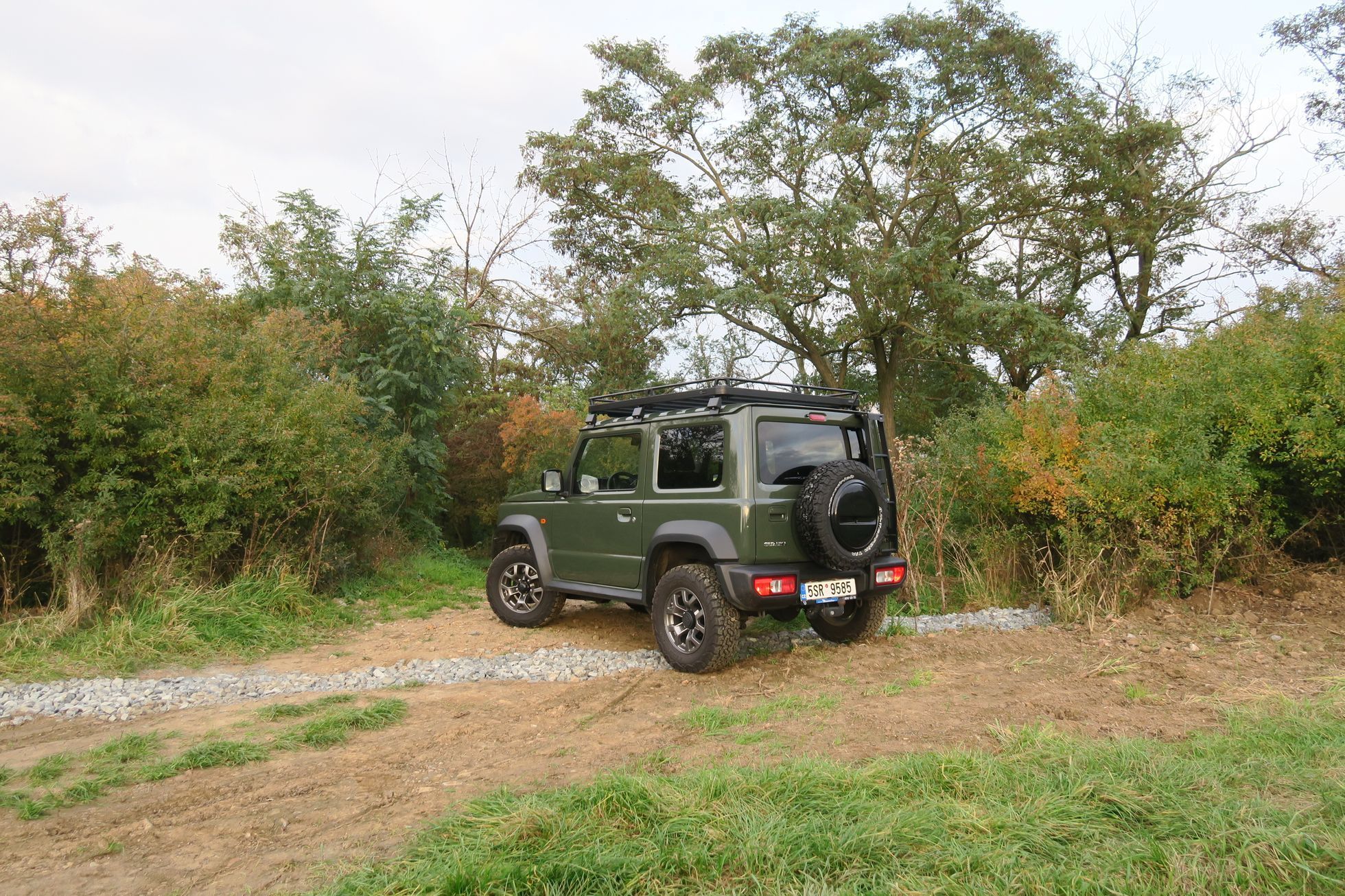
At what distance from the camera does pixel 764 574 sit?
215 inches

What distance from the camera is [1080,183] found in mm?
15805

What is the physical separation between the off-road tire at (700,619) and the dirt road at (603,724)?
0.14 metres

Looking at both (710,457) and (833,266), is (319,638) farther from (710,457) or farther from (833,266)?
(833,266)

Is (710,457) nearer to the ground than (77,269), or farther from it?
nearer to the ground

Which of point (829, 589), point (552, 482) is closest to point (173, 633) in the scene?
point (552, 482)

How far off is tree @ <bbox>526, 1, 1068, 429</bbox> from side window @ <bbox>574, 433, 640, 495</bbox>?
9.13 meters

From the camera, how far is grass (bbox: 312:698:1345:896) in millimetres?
2365

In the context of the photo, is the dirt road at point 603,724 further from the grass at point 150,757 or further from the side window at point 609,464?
the side window at point 609,464

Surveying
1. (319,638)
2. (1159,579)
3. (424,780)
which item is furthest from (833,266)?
(424,780)

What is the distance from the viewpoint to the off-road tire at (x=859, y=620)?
6473 mm

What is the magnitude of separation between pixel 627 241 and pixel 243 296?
386 inches

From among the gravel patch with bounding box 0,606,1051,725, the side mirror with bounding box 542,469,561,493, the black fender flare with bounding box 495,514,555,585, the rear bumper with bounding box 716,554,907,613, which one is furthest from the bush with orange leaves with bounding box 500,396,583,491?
the rear bumper with bounding box 716,554,907,613

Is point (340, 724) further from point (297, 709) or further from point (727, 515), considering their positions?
point (727, 515)

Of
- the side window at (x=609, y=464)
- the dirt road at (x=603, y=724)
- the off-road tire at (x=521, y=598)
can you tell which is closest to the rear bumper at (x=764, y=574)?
the dirt road at (x=603, y=724)
